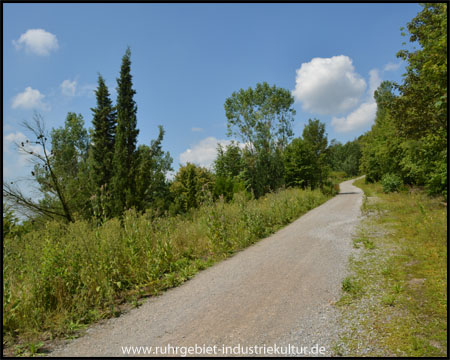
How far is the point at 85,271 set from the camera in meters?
3.96

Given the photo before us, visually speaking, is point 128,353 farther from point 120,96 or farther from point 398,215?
point 120,96

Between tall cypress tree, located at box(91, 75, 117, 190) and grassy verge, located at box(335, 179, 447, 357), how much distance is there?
1761 cm

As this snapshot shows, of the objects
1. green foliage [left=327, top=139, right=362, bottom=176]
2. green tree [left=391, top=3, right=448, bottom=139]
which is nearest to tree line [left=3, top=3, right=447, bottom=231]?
green tree [left=391, top=3, right=448, bottom=139]

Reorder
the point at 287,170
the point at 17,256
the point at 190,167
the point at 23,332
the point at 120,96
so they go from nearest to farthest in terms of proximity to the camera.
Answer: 1. the point at 23,332
2. the point at 17,256
3. the point at 120,96
4. the point at 190,167
5. the point at 287,170

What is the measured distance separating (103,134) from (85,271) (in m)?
20.3

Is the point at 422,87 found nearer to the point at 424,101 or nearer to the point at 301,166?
the point at 424,101

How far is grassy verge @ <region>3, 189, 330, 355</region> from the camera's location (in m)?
3.21

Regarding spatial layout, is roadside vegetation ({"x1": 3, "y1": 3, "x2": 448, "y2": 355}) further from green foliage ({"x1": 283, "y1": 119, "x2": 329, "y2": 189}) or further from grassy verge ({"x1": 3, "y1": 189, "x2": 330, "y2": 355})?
green foliage ({"x1": 283, "y1": 119, "x2": 329, "y2": 189})

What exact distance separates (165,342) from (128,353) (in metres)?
0.39

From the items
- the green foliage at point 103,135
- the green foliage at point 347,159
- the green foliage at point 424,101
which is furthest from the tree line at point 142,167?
the green foliage at point 347,159

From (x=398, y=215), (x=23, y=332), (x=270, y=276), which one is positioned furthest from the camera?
(x=398, y=215)

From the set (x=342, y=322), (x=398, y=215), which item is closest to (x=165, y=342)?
(x=342, y=322)

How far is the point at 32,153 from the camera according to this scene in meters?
10.8

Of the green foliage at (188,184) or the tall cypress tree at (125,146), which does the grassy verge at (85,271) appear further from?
the green foliage at (188,184)
